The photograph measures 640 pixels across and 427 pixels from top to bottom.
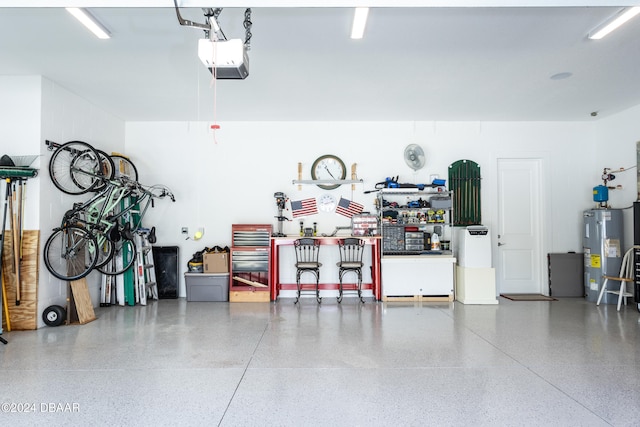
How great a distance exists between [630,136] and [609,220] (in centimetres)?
135

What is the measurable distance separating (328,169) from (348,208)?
77 centimetres

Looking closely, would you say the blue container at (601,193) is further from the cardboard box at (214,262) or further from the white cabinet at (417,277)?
the cardboard box at (214,262)

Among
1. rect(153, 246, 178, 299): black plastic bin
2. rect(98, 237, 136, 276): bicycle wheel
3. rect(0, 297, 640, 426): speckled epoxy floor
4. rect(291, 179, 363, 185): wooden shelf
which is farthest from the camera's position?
rect(291, 179, 363, 185): wooden shelf

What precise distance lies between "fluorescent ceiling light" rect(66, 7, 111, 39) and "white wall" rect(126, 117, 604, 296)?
127 inches

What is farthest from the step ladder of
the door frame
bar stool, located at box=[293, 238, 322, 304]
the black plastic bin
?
the door frame

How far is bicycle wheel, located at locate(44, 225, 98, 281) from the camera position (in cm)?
475

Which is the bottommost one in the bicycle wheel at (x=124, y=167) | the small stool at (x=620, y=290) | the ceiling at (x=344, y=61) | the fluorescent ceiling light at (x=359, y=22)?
the small stool at (x=620, y=290)

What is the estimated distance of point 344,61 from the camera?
4.27 meters

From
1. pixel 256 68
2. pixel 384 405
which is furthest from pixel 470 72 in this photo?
pixel 384 405

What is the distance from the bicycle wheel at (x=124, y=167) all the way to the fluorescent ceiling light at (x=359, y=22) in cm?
426

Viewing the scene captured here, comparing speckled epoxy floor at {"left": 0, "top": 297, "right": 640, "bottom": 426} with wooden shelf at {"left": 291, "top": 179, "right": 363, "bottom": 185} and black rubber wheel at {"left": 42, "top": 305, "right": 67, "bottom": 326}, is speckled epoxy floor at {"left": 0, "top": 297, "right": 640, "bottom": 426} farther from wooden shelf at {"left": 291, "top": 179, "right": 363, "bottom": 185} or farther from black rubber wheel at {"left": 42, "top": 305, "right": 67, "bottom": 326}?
wooden shelf at {"left": 291, "top": 179, "right": 363, "bottom": 185}

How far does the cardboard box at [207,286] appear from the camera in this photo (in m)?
6.24

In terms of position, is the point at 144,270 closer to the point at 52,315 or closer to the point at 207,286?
the point at 207,286

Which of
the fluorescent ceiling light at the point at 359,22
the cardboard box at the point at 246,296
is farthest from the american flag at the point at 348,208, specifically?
the fluorescent ceiling light at the point at 359,22
